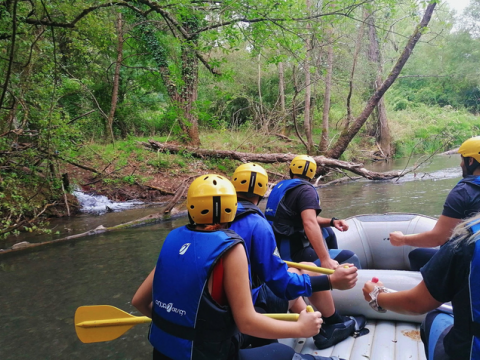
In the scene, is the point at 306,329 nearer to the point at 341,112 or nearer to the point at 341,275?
the point at 341,275

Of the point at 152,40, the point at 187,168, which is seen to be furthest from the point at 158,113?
the point at 187,168

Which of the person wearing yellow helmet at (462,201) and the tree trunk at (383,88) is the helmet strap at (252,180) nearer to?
the person wearing yellow helmet at (462,201)

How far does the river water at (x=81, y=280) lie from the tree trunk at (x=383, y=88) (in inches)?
156

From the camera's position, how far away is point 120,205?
8.88 metres

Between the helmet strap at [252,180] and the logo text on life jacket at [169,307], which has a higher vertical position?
the helmet strap at [252,180]

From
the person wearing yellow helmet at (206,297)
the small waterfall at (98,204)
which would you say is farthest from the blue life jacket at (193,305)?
the small waterfall at (98,204)

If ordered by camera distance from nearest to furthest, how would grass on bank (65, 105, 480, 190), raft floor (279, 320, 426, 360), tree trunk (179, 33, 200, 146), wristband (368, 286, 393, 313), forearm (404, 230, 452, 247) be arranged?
wristband (368, 286, 393, 313) → raft floor (279, 320, 426, 360) → forearm (404, 230, 452, 247) → tree trunk (179, 33, 200, 146) → grass on bank (65, 105, 480, 190)

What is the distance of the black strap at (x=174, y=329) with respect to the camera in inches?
55.9

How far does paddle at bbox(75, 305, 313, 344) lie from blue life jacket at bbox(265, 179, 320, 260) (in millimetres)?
1493

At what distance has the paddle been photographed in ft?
6.11

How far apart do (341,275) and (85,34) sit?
9438 millimetres

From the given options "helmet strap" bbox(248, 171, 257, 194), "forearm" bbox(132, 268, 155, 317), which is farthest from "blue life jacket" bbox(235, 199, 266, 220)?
"forearm" bbox(132, 268, 155, 317)

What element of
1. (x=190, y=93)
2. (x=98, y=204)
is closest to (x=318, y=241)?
(x=98, y=204)

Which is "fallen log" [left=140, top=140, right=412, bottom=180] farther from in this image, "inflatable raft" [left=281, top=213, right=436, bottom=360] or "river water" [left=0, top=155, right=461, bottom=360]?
"inflatable raft" [left=281, top=213, right=436, bottom=360]
